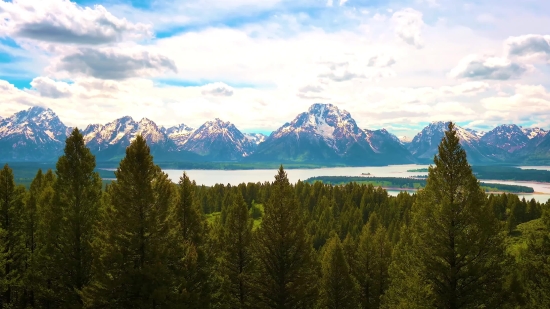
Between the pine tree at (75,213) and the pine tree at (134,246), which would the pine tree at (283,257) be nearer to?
the pine tree at (134,246)

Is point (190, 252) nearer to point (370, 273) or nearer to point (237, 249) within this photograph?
point (237, 249)

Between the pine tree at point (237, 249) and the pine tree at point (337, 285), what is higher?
the pine tree at point (237, 249)

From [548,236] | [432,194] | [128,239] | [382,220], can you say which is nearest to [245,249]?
[128,239]

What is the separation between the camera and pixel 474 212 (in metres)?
22.8

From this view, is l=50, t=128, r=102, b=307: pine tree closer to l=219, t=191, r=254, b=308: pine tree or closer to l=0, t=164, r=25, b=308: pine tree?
l=0, t=164, r=25, b=308: pine tree

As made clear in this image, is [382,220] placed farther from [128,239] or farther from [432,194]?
[128,239]

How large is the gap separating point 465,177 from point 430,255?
524 cm

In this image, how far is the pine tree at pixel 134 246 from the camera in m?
23.9

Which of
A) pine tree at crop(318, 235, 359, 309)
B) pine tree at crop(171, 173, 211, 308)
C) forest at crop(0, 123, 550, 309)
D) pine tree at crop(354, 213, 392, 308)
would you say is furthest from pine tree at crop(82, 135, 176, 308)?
pine tree at crop(354, 213, 392, 308)

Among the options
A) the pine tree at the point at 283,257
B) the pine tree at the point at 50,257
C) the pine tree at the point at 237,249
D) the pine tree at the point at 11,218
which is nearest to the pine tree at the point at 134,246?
the pine tree at the point at 50,257

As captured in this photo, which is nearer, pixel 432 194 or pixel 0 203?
pixel 432 194

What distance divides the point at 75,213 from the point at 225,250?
13380 mm

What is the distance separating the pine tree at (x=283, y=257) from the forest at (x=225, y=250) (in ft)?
0.29

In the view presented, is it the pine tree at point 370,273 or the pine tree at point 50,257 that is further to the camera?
the pine tree at point 370,273
